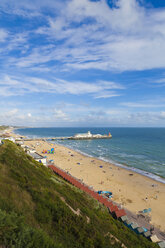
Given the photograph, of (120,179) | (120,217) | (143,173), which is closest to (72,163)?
(120,179)

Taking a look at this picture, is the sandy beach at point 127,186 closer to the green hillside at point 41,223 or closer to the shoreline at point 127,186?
the shoreline at point 127,186

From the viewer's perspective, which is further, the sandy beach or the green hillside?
the sandy beach

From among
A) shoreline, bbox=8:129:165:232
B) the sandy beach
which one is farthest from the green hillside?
the sandy beach

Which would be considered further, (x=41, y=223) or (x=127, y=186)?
(x=127, y=186)

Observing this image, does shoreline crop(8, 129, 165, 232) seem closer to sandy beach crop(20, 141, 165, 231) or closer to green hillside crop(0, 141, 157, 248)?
sandy beach crop(20, 141, 165, 231)

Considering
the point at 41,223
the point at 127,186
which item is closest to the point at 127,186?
the point at 127,186

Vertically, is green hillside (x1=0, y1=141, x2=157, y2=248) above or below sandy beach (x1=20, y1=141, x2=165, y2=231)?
above

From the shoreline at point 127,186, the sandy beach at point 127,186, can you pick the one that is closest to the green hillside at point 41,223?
the shoreline at point 127,186

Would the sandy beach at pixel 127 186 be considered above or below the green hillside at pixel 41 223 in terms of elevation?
below

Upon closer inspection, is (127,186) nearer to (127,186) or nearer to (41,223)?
(127,186)
